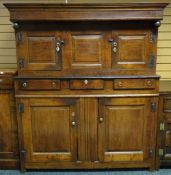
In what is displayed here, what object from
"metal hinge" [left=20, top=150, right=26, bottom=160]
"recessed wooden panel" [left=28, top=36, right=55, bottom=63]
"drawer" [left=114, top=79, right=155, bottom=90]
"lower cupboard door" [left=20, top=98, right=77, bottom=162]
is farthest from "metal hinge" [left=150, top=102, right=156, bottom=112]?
"metal hinge" [left=20, top=150, right=26, bottom=160]

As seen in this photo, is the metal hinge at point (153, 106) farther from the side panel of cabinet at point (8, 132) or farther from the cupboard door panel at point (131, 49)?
the side panel of cabinet at point (8, 132)

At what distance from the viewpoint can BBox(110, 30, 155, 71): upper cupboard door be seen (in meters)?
2.38

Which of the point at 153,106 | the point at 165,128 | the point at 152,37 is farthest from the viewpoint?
the point at 165,128

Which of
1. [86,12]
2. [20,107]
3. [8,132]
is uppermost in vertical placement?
[86,12]

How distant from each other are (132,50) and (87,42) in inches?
17.1

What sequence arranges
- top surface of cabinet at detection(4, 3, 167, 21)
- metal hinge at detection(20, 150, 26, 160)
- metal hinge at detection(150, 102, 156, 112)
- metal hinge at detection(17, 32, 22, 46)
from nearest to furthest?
top surface of cabinet at detection(4, 3, 167, 21) → metal hinge at detection(17, 32, 22, 46) → metal hinge at detection(150, 102, 156, 112) → metal hinge at detection(20, 150, 26, 160)

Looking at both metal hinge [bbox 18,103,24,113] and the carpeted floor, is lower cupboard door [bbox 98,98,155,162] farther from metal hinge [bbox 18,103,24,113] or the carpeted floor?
metal hinge [bbox 18,103,24,113]

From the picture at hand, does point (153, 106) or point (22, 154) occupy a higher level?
point (153, 106)

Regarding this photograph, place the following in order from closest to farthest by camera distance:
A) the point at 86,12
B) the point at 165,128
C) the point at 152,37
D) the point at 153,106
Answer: the point at 86,12 → the point at 152,37 → the point at 153,106 → the point at 165,128

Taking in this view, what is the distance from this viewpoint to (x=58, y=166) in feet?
8.69

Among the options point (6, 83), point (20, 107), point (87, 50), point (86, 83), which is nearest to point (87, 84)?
point (86, 83)

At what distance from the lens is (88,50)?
2.42 metres

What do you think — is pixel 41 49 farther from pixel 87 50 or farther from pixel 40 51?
pixel 87 50

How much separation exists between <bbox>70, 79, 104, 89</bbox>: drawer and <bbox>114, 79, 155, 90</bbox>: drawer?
0.50ft
